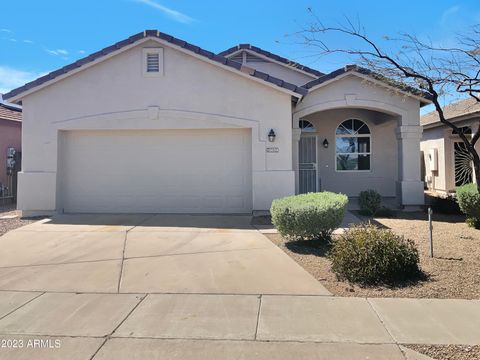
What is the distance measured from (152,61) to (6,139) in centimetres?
904

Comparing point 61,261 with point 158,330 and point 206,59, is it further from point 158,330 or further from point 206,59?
point 206,59

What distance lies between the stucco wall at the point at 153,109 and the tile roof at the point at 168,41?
240 millimetres

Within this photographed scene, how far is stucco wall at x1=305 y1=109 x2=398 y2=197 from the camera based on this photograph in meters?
15.8

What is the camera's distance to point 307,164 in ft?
50.1

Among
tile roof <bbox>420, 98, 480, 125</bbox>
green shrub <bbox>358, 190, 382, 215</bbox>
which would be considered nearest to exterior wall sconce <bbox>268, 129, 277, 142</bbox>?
green shrub <bbox>358, 190, 382, 215</bbox>

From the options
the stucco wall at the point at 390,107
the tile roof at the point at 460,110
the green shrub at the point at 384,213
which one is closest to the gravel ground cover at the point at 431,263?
the green shrub at the point at 384,213

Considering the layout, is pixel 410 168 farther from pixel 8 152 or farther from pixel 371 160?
pixel 8 152

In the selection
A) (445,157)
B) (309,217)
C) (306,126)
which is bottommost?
(309,217)

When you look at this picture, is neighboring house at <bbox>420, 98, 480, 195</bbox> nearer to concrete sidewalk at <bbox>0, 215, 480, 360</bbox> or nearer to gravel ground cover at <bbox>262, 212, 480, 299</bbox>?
gravel ground cover at <bbox>262, 212, 480, 299</bbox>

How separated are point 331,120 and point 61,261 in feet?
37.4

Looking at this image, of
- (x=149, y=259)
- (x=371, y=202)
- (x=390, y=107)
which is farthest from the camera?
(x=390, y=107)

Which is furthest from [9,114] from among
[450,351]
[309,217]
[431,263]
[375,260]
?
[450,351]

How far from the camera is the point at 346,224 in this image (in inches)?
413

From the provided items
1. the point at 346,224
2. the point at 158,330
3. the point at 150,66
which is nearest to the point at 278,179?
the point at 346,224
